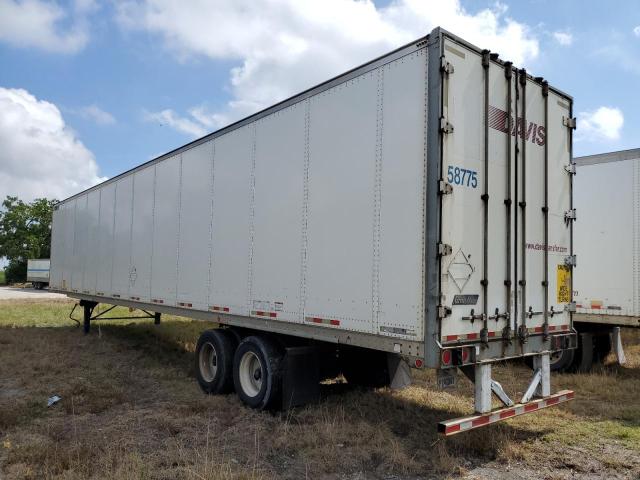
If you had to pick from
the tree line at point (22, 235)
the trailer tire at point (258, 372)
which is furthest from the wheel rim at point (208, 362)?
the tree line at point (22, 235)

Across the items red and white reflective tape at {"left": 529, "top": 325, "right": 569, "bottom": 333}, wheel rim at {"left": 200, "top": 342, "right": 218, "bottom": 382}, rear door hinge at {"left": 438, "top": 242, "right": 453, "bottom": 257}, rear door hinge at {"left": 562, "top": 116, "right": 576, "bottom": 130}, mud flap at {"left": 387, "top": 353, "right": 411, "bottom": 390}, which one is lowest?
wheel rim at {"left": 200, "top": 342, "right": 218, "bottom": 382}

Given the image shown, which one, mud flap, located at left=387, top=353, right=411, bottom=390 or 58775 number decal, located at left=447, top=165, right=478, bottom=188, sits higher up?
58775 number decal, located at left=447, top=165, right=478, bottom=188

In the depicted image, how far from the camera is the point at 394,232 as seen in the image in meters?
5.14

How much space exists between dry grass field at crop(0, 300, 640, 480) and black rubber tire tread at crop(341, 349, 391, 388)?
0.19m

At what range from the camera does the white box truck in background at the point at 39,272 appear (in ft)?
141

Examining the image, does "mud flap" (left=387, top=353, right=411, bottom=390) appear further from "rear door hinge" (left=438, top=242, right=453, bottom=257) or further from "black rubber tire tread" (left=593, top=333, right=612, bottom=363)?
"black rubber tire tread" (left=593, top=333, right=612, bottom=363)

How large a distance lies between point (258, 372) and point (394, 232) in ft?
10.3

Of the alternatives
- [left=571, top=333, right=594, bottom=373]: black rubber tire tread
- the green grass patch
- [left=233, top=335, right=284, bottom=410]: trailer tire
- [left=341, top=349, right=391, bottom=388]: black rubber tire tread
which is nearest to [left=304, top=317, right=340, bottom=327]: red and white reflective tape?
[left=233, top=335, right=284, bottom=410]: trailer tire

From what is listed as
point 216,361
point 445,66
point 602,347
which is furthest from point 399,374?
point 602,347

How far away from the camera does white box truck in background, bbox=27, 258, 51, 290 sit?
1694 inches

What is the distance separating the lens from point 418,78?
16.6 feet

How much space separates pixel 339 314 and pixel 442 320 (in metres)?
1.31

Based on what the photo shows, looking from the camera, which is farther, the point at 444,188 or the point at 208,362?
the point at 208,362

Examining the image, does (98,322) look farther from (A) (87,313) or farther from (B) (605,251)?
(B) (605,251)
